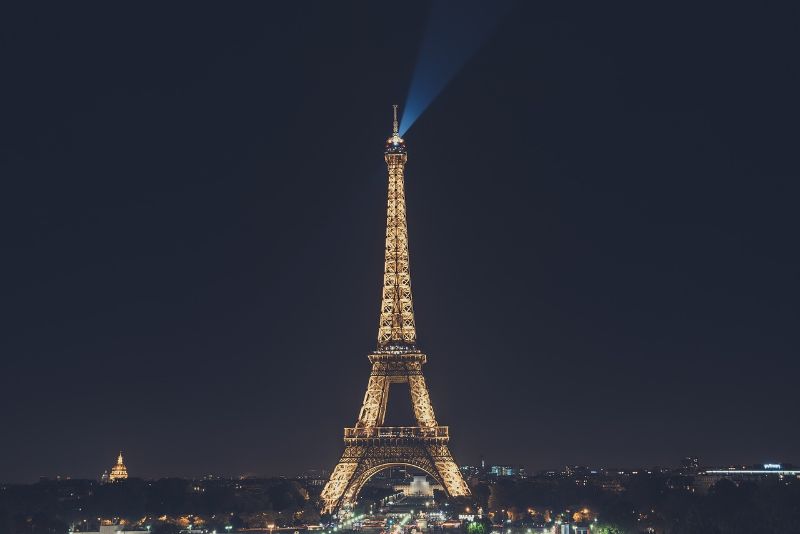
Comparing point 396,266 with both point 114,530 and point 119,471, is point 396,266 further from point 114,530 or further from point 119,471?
point 119,471

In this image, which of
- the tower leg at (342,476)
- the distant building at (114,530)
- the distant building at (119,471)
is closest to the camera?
the distant building at (114,530)

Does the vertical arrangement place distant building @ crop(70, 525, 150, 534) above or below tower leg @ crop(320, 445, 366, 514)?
below

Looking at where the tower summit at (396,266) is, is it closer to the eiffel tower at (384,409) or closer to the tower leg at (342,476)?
the eiffel tower at (384,409)

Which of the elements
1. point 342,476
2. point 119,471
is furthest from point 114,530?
point 119,471

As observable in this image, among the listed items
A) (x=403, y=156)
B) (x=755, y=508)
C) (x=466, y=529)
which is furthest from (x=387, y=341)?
(x=755, y=508)

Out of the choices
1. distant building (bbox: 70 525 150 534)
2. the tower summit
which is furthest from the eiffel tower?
distant building (bbox: 70 525 150 534)

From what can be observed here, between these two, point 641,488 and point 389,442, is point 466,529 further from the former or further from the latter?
point 641,488

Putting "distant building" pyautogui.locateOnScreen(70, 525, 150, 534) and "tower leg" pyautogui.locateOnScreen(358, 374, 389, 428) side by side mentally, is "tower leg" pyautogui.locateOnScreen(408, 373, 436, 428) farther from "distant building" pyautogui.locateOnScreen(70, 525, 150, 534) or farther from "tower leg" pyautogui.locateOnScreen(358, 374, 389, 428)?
"distant building" pyautogui.locateOnScreen(70, 525, 150, 534)

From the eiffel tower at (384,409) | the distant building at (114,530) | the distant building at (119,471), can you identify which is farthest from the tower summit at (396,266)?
the distant building at (119,471)

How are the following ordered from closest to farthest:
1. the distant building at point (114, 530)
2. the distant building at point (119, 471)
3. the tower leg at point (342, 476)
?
1. the distant building at point (114, 530)
2. the tower leg at point (342, 476)
3. the distant building at point (119, 471)
